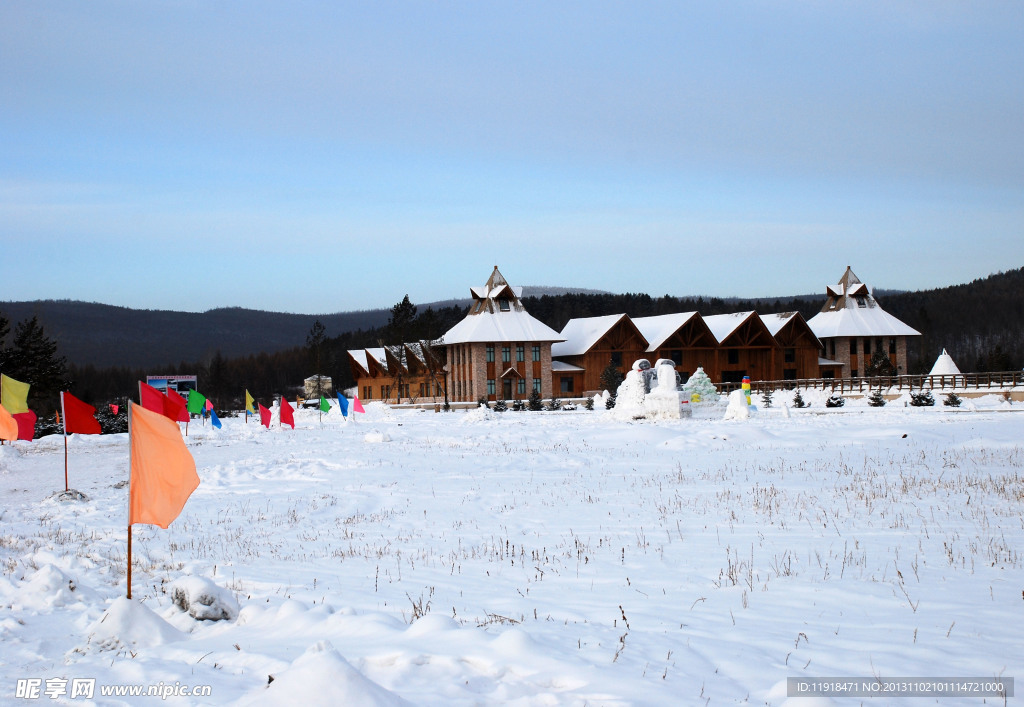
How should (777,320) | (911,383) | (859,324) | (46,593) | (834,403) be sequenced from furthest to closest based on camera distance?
(859,324) → (777,320) → (911,383) → (834,403) → (46,593)

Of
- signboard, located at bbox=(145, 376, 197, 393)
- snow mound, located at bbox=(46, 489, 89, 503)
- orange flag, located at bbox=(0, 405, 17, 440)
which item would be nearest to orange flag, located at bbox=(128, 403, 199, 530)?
snow mound, located at bbox=(46, 489, 89, 503)

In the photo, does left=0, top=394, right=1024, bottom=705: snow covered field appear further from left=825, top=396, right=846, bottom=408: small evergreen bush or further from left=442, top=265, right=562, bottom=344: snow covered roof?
left=442, top=265, right=562, bottom=344: snow covered roof

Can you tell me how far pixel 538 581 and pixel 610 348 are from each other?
5491cm

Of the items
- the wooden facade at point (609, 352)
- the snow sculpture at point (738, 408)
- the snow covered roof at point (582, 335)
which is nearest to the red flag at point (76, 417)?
the snow sculpture at point (738, 408)

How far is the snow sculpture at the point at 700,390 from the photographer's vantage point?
36.0 metres

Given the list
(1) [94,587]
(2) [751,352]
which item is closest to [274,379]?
(2) [751,352]

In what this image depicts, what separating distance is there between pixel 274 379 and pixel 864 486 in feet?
406

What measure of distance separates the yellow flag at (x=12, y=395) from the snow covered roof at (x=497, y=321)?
3599cm

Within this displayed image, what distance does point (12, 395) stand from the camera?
24156 mm

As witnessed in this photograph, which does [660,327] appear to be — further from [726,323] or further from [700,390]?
[700,390]

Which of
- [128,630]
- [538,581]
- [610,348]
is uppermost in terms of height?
[610,348]

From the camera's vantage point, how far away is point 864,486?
14.1m

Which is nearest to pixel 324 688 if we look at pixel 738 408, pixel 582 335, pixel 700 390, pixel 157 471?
pixel 157 471

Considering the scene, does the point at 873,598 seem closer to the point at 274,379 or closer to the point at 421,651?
the point at 421,651
